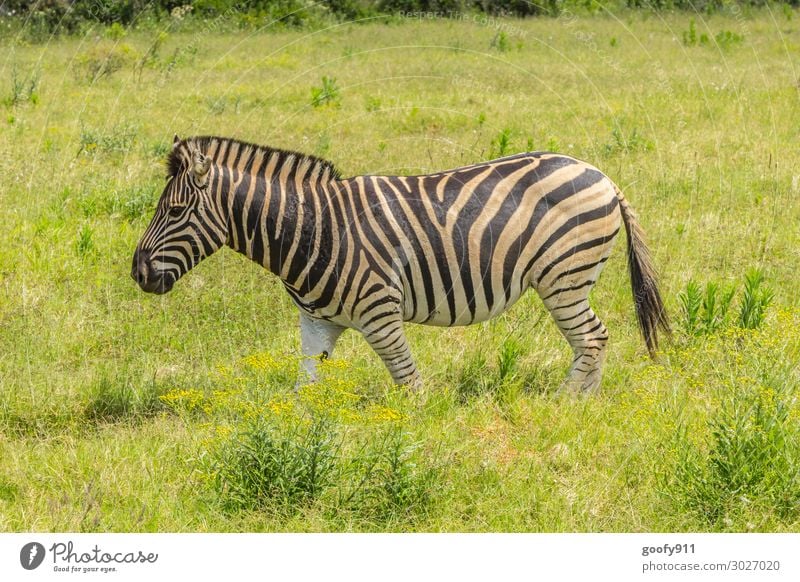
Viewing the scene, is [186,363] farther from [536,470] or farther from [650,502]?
[650,502]

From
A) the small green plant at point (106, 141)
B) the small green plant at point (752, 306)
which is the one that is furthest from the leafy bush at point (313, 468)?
the small green plant at point (106, 141)

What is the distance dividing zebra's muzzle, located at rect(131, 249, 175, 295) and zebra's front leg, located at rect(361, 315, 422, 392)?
5.23 ft

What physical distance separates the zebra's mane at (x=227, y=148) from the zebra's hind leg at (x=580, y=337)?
2.09 m

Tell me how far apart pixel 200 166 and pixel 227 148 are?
417 millimetres

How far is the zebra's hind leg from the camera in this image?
8039 millimetres

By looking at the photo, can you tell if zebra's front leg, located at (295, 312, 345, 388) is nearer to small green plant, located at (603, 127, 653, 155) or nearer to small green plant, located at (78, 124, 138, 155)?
small green plant, located at (78, 124, 138, 155)

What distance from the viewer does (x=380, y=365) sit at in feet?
28.6

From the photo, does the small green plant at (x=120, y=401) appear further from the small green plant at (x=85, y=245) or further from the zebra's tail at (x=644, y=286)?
the zebra's tail at (x=644, y=286)

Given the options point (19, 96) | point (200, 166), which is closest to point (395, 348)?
point (200, 166)

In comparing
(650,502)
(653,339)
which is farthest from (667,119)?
(650,502)

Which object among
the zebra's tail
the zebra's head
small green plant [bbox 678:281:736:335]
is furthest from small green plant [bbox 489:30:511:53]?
the zebra's head

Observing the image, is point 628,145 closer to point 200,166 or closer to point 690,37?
point 200,166

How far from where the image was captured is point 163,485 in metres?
6.48

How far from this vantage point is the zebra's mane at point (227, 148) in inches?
297
